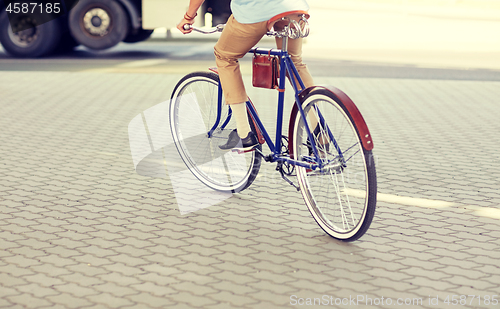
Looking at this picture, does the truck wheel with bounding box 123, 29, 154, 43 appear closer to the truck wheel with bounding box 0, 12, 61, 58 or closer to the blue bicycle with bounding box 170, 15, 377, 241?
the truck wheel with bounding box 0, 12, 61, 58

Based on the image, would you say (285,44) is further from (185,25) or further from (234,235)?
(234,235)

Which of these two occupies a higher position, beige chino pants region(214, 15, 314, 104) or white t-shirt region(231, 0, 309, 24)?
white t-shirt region(231, 0, 309, 24)

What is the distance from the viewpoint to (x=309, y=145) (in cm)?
402

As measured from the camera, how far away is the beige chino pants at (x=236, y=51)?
13.2ft

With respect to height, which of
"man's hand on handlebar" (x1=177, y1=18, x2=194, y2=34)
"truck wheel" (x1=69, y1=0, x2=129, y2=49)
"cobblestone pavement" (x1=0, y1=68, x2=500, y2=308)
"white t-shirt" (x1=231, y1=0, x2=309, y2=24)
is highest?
"white t-shirt" (x1=231, y1=0, x2=309, y2=24)

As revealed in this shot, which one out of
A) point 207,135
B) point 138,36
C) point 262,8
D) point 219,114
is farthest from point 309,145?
point 138,36

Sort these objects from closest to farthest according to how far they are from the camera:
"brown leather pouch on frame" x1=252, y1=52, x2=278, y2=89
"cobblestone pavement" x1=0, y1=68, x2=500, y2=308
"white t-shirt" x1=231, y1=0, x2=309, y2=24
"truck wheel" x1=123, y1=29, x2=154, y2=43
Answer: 1. "cobblestone pavement" x1=0, y1=68, x2=500, y2=308
2. "white t-shirt" x1=231, y1=0, x2=309, y2=24
3. "brown leather pouch on frame" x1=252, y1=52, x2=278, y2=89
4. "truck wheel" x1=123, y1=29, x2=154, y2=43

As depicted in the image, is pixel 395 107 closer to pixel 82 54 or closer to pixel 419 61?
pixel 419 61

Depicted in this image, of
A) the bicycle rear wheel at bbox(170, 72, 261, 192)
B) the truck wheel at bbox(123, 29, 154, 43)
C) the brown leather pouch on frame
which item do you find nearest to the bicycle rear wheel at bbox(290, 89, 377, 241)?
the brown leather pouch on frame

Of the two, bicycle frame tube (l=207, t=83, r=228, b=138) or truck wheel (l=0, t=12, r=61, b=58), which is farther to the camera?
truck wheel (l=0, t=12, r=61, b=58)

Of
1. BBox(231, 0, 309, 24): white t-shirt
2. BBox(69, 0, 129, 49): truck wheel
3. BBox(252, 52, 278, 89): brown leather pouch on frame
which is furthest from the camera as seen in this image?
BBox(69, 0, 129, 49): truck wheel

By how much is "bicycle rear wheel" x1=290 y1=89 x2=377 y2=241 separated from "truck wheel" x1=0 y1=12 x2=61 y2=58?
10.4 metres

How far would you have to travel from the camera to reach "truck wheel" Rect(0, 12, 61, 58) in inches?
514

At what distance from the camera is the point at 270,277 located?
3.38 meters
